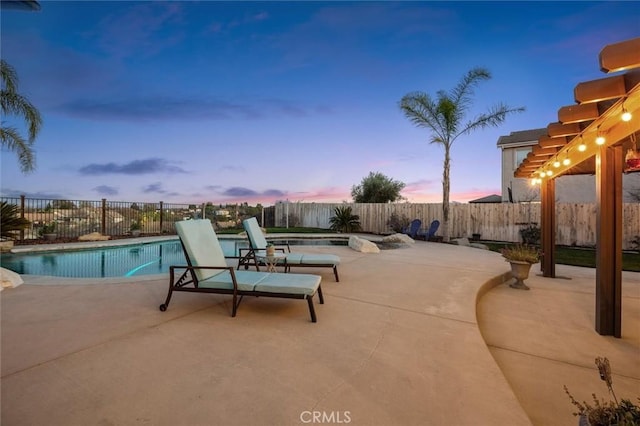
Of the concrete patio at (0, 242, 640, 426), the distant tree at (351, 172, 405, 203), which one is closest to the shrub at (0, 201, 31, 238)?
the concrete patio at (0, 242, 640, 426)

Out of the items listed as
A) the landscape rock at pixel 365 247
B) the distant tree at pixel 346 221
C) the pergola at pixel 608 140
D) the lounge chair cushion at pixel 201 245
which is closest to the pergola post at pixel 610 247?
the pergola at pixel 608 140

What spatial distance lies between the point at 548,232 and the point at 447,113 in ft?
23.4

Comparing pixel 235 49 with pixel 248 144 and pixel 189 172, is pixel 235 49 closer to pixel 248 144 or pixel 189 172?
pixel 248 144

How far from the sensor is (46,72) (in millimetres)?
8930

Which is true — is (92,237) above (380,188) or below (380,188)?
below

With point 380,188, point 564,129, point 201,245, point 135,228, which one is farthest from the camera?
point 380,188

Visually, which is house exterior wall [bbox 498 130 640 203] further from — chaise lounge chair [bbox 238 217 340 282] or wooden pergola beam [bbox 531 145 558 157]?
chaise lounge chair [bbox 238 217 340 282]

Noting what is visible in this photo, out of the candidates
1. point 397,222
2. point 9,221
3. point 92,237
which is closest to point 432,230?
point 397,222

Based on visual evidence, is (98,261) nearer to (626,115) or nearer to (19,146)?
(19,146)

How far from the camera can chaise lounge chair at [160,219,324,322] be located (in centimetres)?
328

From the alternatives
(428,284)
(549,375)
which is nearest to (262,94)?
(428,284)

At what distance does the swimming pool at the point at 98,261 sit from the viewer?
670 centimetres

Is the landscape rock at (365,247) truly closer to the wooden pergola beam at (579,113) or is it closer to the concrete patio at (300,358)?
the concrete patio at (300,358)

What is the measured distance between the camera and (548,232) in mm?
6344
